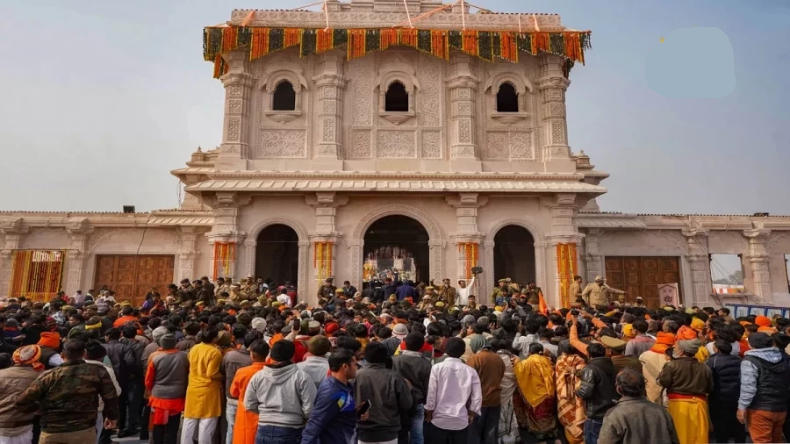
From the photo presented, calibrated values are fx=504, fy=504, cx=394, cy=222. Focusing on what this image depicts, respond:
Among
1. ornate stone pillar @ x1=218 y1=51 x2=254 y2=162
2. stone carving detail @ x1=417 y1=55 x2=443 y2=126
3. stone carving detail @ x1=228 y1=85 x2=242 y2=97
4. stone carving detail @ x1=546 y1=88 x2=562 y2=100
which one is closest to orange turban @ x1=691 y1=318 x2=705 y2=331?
stone carving detail @ x1=546 y1=88 x2=562 y2=100

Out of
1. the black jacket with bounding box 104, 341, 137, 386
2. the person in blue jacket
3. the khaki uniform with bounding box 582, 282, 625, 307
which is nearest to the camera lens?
the person in blue jacket

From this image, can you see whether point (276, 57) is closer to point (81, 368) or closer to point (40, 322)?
point (40, 322)

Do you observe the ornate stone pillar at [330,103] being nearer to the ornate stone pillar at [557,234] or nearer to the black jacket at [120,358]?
the ornate stone pillar at [557,234]

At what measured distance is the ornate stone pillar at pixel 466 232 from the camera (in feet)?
54.7

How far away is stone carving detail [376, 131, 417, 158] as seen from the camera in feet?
58.5

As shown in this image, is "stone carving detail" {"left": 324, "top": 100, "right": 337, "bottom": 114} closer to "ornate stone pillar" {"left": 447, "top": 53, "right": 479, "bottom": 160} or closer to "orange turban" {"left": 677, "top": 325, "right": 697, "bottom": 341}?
"ornate stone pillar" {"left": 447, "top": 53, "right": 479, "bottom": 160}

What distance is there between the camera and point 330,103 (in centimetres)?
1778

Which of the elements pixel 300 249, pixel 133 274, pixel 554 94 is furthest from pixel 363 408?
pixel 133 274

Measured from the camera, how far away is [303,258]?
16.9 m

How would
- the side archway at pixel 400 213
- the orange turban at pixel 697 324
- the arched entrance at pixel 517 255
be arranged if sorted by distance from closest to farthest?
1. the orange turban at pixel 697 324
2. the side archway at pixel 400 213
3. the arched entrance at pixel 517 255

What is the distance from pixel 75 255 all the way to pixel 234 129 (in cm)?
843

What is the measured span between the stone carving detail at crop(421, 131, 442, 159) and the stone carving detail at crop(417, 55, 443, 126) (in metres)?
0.37

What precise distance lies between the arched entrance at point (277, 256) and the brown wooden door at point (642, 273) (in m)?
12.8

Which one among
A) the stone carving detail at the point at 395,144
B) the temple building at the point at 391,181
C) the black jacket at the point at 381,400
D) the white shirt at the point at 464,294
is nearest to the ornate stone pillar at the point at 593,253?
the temple building at the point at 391,181
